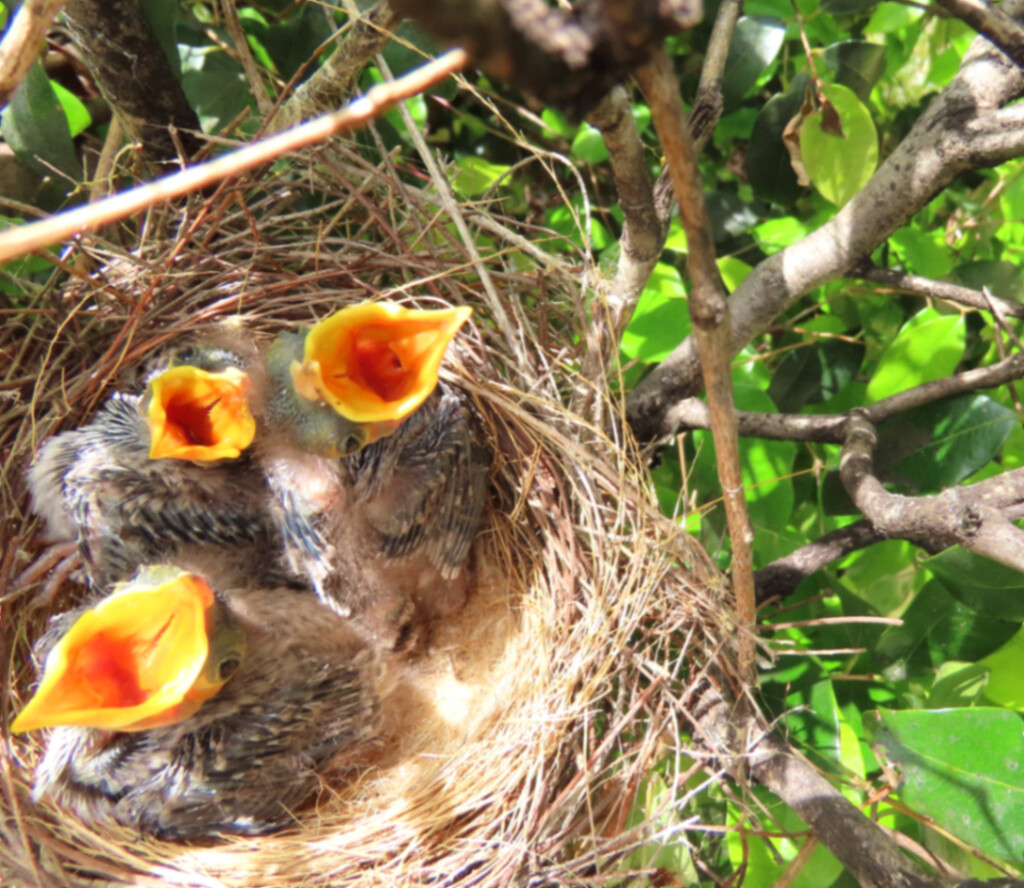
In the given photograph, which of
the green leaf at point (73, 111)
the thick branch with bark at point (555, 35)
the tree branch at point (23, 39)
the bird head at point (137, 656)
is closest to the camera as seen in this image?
the thick branch with bark at point (555, 35)

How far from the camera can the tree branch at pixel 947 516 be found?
2.27 feet

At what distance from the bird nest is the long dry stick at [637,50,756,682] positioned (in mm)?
215

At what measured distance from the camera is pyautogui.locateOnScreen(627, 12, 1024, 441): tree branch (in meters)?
0.85

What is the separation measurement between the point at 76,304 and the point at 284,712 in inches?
27.0

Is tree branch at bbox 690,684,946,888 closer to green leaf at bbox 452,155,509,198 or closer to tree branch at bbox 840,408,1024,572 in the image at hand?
tree branch at bbox 840,408,1024,572

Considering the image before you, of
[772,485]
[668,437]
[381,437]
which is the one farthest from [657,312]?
[381,437]

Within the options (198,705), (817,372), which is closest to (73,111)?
(198,705)

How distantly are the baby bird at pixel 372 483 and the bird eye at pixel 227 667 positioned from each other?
0.17 meters

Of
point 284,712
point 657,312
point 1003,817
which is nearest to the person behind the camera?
point 1003,817

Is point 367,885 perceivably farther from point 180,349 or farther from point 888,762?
point 180,349

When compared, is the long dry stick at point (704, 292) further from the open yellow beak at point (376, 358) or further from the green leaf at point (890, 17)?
the green leaf at point (890, 17)

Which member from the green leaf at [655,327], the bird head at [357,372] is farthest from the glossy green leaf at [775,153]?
the bird head at [357,372]

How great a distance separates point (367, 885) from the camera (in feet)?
3.24

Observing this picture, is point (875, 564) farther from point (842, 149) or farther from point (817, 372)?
point (842, 149)
